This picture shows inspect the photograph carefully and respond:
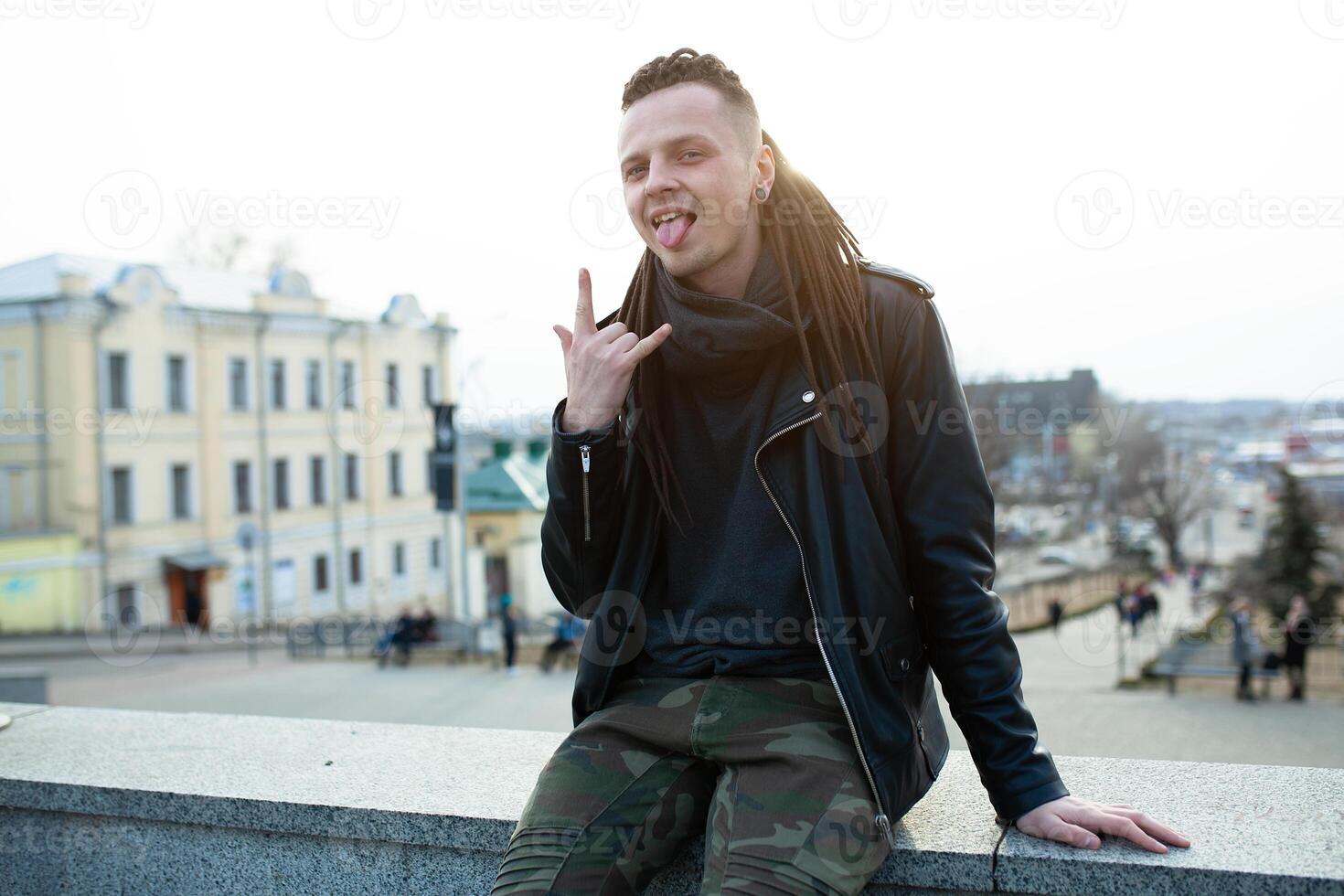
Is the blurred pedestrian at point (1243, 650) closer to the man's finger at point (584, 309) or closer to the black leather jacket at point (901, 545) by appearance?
the black leather jacket at point (901, 545)

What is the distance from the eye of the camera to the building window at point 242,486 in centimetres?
3191

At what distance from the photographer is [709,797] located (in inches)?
86.1

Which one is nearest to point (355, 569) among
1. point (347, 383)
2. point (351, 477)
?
point (351, 477)

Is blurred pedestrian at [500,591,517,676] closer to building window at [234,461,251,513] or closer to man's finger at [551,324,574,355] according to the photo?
building window at [234,461,251,513]

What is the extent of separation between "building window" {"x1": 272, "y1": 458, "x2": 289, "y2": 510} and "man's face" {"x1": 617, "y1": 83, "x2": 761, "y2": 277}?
33.0m

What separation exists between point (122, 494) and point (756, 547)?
29895 mm

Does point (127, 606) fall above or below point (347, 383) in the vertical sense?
below

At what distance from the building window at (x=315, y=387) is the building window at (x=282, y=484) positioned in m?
1.88

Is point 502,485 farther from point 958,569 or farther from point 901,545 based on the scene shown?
point 958,569

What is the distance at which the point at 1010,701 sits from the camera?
2.03 meters

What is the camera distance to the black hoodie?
2156mm

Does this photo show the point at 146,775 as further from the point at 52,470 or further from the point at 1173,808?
the point at 52,470

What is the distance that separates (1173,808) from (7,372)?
29806 mm

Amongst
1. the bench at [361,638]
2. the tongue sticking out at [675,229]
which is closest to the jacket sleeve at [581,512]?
the tongue sticking out at [675,229]
